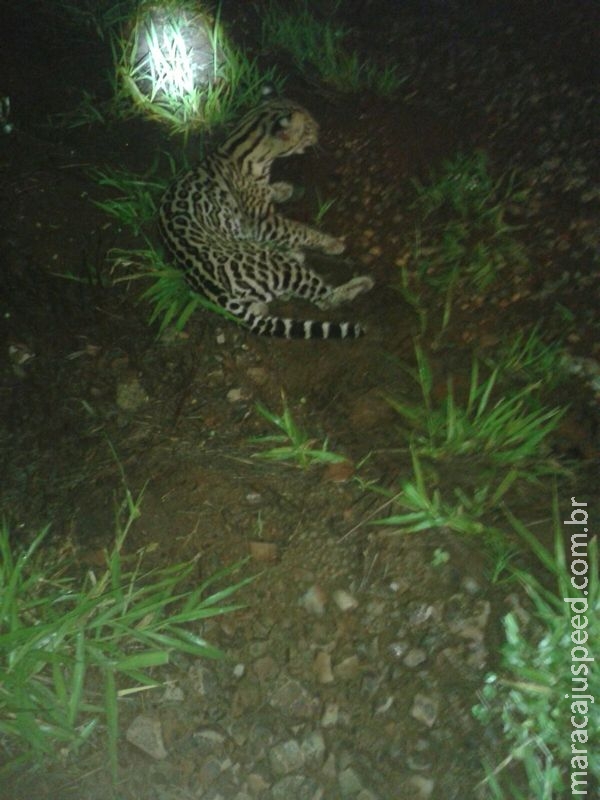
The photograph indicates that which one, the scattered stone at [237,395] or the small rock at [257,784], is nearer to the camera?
the small rock at [257,784]

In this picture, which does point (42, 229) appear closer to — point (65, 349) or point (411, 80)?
point (65, 349)

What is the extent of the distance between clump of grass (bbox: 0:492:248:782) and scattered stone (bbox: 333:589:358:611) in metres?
0.31

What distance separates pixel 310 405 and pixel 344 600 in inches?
32.7

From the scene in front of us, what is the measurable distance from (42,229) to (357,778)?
277cm

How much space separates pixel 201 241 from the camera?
9.93 feet

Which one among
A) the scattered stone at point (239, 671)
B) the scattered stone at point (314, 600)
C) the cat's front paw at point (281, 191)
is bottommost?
the scattered stone at point (239, 671)

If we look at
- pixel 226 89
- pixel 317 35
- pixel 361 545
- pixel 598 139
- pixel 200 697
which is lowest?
pixel 200 697

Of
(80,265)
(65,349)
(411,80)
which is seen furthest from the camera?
(411,80)

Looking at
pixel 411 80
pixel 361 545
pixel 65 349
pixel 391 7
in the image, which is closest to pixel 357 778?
pixel 361 545

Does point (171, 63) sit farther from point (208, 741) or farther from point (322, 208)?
point (208, 741)

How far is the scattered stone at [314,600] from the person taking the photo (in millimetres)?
2115

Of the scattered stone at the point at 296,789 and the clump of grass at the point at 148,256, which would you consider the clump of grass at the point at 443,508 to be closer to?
the scattered stone at the point at 296,789

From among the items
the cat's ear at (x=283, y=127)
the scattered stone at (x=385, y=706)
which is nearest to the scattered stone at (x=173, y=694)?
the scattered stone at (x=385, y=706)

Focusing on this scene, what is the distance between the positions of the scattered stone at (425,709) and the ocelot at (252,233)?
1401 mm
